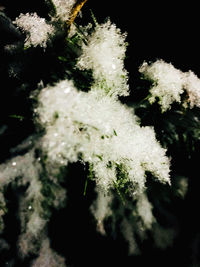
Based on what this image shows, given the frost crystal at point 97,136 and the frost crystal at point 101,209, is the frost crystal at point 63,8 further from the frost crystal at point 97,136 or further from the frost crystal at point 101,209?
the frost crystal at point 101,209

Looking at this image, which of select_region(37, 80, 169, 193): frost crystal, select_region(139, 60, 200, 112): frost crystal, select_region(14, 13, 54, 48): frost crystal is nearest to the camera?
select_region(37, 80, 169, 193): frost crystal

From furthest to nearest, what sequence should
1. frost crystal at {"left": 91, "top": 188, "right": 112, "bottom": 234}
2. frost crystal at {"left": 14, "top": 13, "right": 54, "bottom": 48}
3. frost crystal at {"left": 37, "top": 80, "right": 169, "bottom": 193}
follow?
1. frost crystal at {"left": 91, "top": 188, "right": 112, "bottom": 234}
2. frost crystal at {"left": 14, "top": 13, "right": 54, "bottom": 48}
3. frost crystal at {"left": 37, "top": 80, "right": 169, "bottom": 193}

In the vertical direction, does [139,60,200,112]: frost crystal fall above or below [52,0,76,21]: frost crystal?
below

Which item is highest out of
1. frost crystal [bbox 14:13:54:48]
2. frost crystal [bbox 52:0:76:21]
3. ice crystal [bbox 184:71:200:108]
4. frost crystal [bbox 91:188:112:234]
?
frost crystal [bbox 52:0:76:21]

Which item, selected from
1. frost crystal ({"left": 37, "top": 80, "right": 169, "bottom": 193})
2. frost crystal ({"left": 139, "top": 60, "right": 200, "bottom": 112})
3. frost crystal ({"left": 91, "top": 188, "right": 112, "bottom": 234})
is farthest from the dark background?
frost crystal ({"left": 37, "top": 80, "right": 169, "bottom": 193})

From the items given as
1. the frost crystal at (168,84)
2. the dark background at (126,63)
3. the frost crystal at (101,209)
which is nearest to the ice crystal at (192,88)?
the frost crystal at (168,84)

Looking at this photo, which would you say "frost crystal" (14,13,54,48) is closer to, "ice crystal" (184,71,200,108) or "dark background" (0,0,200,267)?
"dark background" (0,0,200,267)

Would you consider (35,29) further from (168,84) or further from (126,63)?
(168,84)
